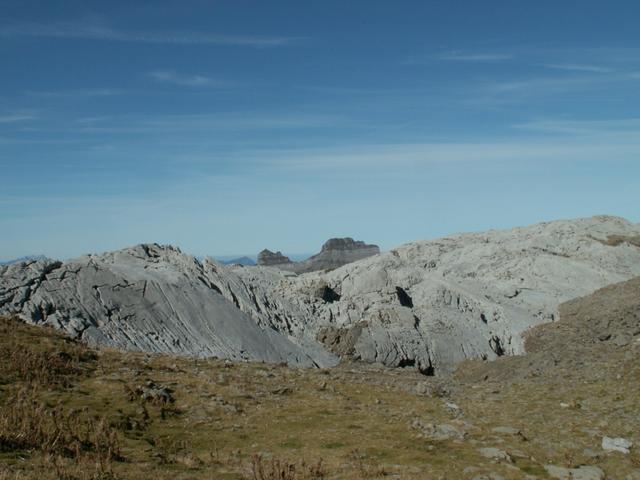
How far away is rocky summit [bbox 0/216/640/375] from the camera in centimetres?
3881

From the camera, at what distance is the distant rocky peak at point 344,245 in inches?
5236

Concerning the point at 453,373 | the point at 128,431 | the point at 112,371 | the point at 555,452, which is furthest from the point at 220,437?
the point at 453,373

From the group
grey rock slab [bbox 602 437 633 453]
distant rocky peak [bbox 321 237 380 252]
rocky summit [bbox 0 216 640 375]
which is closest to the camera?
grey rock slab [bbox 602 437 633 453]

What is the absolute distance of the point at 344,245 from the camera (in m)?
134

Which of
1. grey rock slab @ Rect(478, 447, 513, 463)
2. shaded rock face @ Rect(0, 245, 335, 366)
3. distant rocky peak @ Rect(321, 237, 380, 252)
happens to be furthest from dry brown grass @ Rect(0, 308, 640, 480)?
distant rocky peak @ Rect(321, 237, 380, 252)

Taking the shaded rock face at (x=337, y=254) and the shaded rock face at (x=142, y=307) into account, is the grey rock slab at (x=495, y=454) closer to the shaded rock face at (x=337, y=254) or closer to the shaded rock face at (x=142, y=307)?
the shaded rock face at (x=142, y=307)

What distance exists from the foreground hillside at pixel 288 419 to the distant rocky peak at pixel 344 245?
322 feet

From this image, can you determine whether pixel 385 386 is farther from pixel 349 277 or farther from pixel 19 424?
pixel 349 277

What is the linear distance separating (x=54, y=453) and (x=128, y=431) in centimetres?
406

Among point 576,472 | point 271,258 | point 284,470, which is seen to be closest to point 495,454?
point 576,472

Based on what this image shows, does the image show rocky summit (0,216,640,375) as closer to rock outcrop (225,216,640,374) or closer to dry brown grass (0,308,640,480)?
rock outcrop (225,216,640,374)

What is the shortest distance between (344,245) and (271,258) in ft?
73.8

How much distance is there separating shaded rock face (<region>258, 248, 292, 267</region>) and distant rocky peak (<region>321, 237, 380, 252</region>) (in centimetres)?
1403

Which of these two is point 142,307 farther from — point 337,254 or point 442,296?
point 337,254
